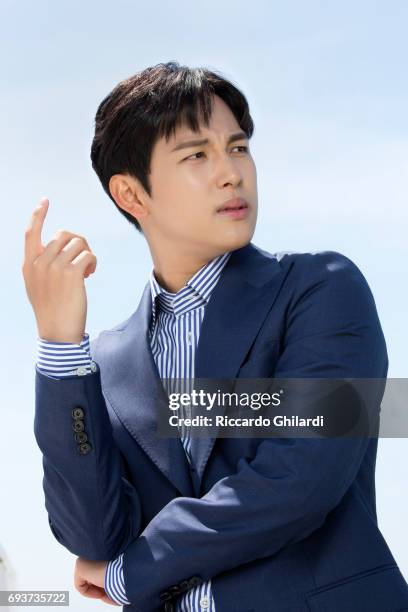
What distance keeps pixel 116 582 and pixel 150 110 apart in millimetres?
1643

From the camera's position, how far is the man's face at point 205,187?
321 centimetres

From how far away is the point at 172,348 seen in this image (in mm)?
3336

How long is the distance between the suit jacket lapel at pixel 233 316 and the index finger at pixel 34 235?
2.05 ft

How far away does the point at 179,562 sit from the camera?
279 centimetres

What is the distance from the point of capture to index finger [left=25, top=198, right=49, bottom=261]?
10.2 ft

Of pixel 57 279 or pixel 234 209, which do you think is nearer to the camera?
pixel 57 279

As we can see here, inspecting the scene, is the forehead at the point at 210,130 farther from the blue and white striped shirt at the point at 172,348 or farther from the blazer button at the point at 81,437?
the blazer button at the point at 81,437

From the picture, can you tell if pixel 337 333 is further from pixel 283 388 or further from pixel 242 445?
pixel 242 445

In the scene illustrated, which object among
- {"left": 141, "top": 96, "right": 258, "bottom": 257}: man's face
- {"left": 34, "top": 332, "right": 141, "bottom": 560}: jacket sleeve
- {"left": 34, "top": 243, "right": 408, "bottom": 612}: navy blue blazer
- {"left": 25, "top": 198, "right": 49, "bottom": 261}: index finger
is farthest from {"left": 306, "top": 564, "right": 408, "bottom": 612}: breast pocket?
{"left": 25, "top": 198, "right": 49, "bottom": 261}: index finger

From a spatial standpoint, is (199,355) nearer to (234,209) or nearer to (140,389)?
(140,389)

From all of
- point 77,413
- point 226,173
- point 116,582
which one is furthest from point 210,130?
point 116,582

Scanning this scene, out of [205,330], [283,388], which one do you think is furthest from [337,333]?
[205,330]

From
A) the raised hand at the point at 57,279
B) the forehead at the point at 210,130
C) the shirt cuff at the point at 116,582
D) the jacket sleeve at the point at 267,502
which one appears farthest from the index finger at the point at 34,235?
the shirt cuff at the point at 116,582

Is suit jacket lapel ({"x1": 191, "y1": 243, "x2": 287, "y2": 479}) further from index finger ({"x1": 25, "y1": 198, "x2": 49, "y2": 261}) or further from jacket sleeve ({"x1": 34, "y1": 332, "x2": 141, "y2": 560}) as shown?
index finger ({"x1": 25, "y1": 198, "x2": 49, "y2": 261})
